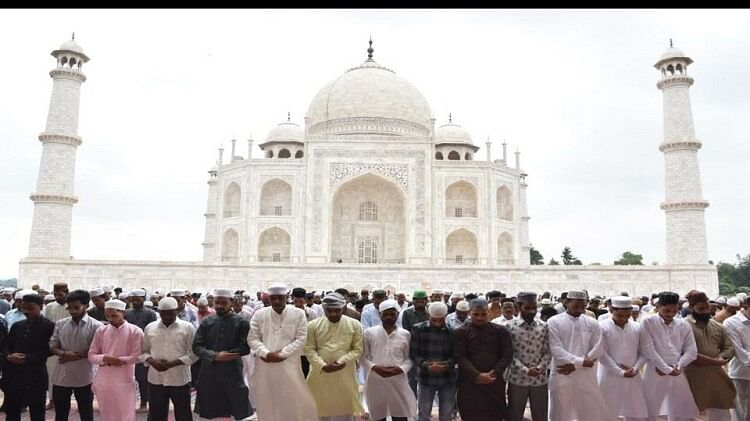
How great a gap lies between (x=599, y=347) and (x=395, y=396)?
1491mm

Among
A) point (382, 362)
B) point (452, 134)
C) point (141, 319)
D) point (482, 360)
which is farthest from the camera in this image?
point (452, 134)

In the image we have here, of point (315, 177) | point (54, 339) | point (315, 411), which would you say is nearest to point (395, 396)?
point (315, 411)

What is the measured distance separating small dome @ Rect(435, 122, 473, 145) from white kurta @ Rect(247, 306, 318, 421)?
77.2ft

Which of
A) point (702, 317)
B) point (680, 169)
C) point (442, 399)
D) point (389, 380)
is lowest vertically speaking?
point (442, 399)

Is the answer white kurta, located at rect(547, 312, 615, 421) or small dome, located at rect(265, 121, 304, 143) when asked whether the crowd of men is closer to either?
white kurta, located at rect(547, 312, 615, 421)

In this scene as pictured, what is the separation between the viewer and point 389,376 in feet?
14.2

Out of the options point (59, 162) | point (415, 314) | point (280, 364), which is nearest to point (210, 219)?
point (59, 162)

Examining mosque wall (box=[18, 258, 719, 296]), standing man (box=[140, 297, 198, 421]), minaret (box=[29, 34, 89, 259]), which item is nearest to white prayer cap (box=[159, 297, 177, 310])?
standing man (box=[140, 297, 198, 421])

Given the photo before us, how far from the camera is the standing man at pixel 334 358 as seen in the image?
4277 mm

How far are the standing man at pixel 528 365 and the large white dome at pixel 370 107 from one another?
22.1 metres

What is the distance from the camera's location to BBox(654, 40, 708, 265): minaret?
19328 millimetres

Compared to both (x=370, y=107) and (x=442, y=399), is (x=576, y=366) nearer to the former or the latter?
(x=442, y=399)

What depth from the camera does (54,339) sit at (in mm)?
4461

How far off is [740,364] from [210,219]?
25.5m
